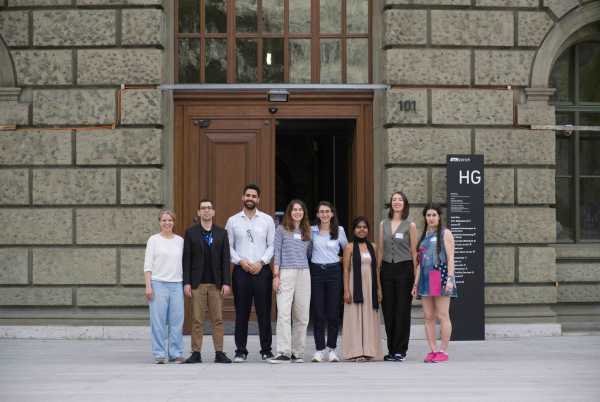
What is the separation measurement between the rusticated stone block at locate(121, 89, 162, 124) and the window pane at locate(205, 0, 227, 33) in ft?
4.20

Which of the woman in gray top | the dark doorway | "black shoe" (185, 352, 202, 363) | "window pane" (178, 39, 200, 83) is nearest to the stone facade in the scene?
"window pane" (178, 39, 200, 83)

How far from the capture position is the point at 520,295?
1530 cm

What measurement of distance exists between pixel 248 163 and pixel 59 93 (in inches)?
104

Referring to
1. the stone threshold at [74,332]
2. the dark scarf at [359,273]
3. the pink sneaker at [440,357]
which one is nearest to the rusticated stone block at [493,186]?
the dark scarf at [359,273]

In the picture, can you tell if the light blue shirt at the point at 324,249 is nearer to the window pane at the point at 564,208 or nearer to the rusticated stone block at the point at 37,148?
the rusticated stone block at the point at 37,148

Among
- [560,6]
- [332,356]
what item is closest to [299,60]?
[560,6]

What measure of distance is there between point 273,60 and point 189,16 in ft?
4.16

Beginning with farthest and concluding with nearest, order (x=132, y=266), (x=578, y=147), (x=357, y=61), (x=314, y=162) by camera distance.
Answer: (x=314, y=162)
(x=578, y=147)
(x=357, y=61)
(x=132, y=266)

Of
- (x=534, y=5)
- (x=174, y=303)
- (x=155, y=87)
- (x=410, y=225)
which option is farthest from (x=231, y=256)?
(x=534, y=5)

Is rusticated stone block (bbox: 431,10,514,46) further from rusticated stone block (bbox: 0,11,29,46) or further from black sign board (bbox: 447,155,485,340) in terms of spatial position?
rusticated stone block (bbox: 0,11,29,46)

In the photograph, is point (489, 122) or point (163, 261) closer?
point (163, 261)

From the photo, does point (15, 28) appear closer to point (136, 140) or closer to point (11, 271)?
point (136, 140)

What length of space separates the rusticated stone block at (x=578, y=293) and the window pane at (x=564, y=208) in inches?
28.0

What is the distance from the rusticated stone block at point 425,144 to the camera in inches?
595
